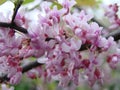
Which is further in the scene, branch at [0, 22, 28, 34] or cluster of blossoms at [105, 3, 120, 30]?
cluster of blossoms at [105, 3, 120, 30]

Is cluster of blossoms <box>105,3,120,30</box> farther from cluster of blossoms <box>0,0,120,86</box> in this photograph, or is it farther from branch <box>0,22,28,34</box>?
branch <box>0,22,28,34</box>

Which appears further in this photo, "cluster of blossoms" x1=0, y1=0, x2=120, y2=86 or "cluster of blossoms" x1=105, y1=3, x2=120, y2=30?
"cluster of blossoms" x1=105, y1=3, x2=120, y2=30

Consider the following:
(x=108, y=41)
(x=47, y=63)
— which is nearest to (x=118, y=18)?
(x=108, y=41)

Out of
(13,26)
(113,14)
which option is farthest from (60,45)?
(113,14)

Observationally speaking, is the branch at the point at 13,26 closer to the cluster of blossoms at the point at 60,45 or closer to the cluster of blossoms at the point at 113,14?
the cluster of blossoms at the point at 60,45

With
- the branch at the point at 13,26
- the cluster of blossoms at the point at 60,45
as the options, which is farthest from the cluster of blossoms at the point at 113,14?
the branch at the point at 13,26

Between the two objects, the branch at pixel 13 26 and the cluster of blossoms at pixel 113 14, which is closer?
the branch at pixel 13 26

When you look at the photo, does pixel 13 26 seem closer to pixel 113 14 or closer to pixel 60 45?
pixel 60 45

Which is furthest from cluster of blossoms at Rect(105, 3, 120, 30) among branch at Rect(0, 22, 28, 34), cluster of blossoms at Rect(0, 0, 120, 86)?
branch at Rect(0, 22, 28, 34)

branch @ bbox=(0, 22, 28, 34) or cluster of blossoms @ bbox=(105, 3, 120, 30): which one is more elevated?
branch @ bbox=(0, 22, 28, 34)
